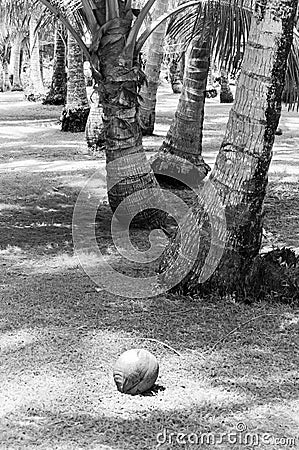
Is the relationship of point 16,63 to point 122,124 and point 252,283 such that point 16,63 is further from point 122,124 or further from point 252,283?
point 252,283

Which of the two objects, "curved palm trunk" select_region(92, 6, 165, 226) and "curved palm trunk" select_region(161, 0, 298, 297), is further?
"curved palm trunk" select_region(92, 6, 165, 226)

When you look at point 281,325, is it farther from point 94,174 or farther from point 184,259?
point 94,174

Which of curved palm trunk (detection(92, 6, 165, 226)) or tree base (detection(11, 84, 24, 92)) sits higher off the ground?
curved palm trunk (detection(92, 6, 165, 226))

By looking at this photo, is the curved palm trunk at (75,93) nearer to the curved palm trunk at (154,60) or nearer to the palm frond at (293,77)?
the curved palm trunk at (154,60)

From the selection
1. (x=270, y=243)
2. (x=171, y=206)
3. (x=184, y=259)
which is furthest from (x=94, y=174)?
(x=184, y=259)

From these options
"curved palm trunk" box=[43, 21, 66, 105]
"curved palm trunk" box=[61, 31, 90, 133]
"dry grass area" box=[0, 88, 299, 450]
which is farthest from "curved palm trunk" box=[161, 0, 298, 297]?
"curved palm trunk" box=[43, 21, 66, 105]

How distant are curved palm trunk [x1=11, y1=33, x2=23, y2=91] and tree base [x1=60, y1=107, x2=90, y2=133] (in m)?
16.1

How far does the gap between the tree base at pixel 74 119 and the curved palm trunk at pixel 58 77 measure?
520 cm

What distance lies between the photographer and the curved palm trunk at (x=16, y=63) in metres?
31.8

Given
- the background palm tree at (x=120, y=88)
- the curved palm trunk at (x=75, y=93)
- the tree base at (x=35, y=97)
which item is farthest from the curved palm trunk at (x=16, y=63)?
the background palm tree at (x=120, y=88)

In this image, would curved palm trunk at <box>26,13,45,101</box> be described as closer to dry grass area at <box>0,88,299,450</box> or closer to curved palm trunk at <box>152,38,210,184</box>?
curved palm trunk at <box>152,38,210,184</box>

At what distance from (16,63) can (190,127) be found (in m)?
25.7

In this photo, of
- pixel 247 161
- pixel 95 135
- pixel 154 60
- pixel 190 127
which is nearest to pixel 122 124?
pixel 247 161

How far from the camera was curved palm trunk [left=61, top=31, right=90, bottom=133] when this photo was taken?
1455 cm
